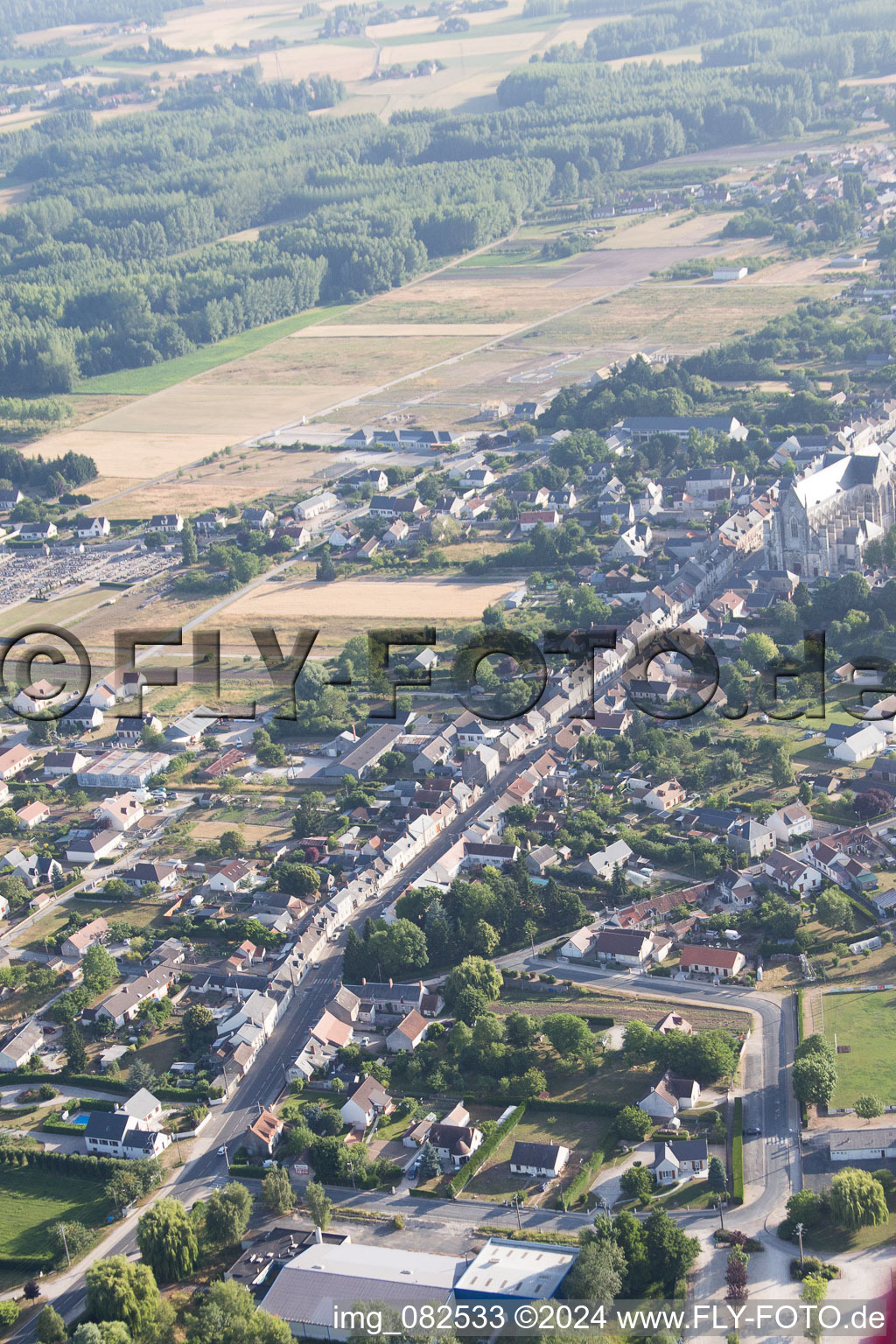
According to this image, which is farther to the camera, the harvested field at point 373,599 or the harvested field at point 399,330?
the harvested field at point 399,330

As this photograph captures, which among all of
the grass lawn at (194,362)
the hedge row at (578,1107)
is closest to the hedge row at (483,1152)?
the hedge row at (578,1107)

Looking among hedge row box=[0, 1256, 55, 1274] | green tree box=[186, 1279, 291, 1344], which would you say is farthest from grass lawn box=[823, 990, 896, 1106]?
hedge row box=[0, 1256, 55, 1274]

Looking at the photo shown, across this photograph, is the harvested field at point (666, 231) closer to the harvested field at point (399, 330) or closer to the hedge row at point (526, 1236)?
the harvested field at point (399, 330)

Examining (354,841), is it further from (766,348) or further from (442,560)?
→ (766,348)

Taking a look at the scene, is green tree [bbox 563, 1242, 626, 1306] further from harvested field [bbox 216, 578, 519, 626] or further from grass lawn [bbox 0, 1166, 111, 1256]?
harvested field [bbox 216, 578, 519, 626]

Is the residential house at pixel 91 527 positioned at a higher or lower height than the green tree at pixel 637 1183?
higher

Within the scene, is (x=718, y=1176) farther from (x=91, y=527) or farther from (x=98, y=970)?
(x=91, y=527)
